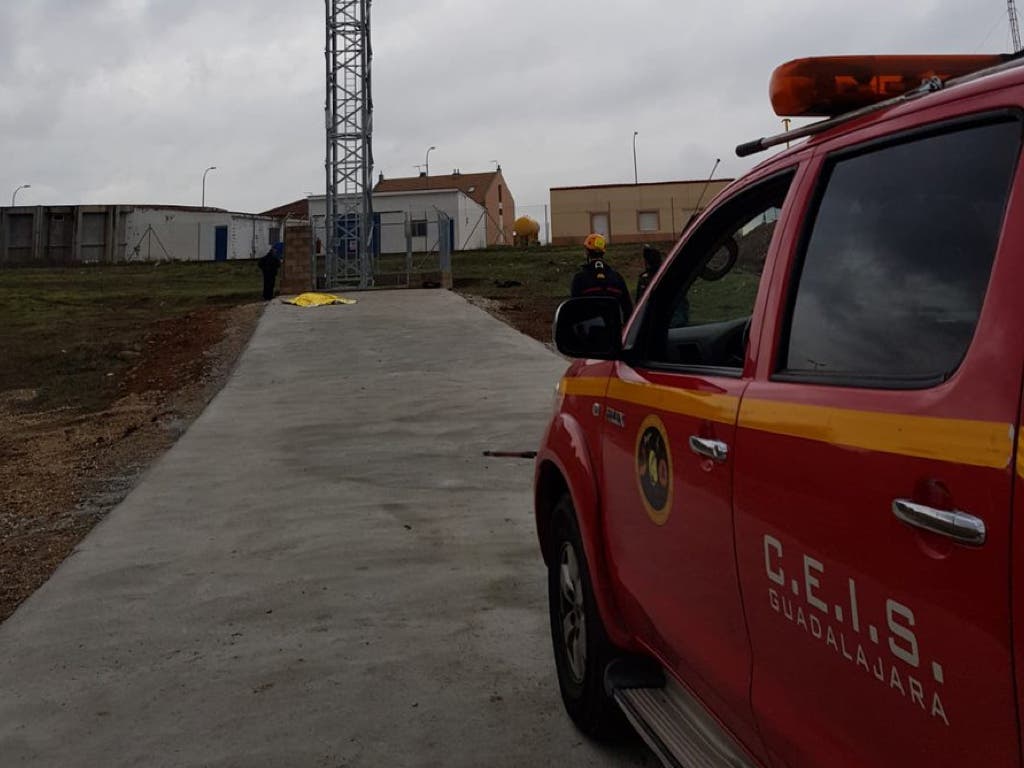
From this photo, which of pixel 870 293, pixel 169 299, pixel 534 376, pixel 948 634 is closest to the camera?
pixel 948 634

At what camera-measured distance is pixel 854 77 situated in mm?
2055

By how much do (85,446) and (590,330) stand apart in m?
7.98

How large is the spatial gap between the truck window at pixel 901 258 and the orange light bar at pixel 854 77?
0.64ft

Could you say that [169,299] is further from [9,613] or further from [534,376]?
[9,613]

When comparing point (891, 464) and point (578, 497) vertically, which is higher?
point (891, 464)

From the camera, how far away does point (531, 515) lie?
6.11 meters

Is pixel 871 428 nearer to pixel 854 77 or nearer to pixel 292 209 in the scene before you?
pixel 854 77

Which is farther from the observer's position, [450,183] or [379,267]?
[450,183]

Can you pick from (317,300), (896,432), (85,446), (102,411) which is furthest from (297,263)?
(896,432)

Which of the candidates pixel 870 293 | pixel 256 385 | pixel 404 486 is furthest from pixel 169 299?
pixel 870 293

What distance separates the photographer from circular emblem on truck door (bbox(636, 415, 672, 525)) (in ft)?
7.68

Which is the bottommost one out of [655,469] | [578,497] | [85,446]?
[85,446]

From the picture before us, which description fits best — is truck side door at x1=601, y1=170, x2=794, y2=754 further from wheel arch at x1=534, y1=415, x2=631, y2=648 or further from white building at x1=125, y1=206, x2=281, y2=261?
white building at x1=125, y1=206, x2=281, y2=261

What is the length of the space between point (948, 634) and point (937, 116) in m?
0.90
